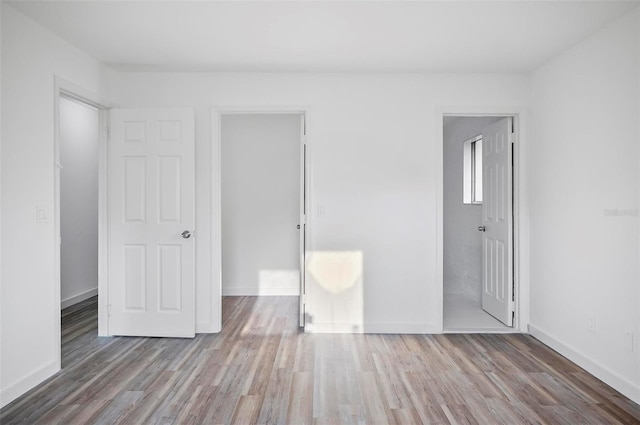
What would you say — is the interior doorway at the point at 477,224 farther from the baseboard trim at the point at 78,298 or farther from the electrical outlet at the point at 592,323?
the baseboard trim at the point at 78,298

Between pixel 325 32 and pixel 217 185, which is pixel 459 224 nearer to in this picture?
A: pixel 217 185

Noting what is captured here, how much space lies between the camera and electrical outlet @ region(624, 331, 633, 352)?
98.2 inches

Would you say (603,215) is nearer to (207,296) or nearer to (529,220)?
(529,220)

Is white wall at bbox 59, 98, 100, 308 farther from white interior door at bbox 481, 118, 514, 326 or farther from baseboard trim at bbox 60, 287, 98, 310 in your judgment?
white interior door at bbox 481, 118, 514, 326

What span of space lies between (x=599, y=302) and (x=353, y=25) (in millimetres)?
2599

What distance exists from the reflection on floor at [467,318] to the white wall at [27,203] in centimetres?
330

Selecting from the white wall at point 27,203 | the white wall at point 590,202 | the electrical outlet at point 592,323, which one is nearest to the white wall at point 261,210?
the white wall at point 27,203

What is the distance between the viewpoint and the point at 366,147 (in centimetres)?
369

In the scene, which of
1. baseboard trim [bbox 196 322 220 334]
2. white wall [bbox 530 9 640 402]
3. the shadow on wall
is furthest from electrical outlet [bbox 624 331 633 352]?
baseboard trim [bbox 196 322 220 334]

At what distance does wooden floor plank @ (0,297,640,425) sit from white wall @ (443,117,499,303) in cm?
164

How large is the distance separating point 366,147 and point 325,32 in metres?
1.18

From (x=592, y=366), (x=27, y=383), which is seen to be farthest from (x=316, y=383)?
(x=592, y=366)

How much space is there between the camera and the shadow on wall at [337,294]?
369cm

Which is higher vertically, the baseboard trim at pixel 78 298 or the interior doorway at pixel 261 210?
the interior doorway at pixel 261 210
